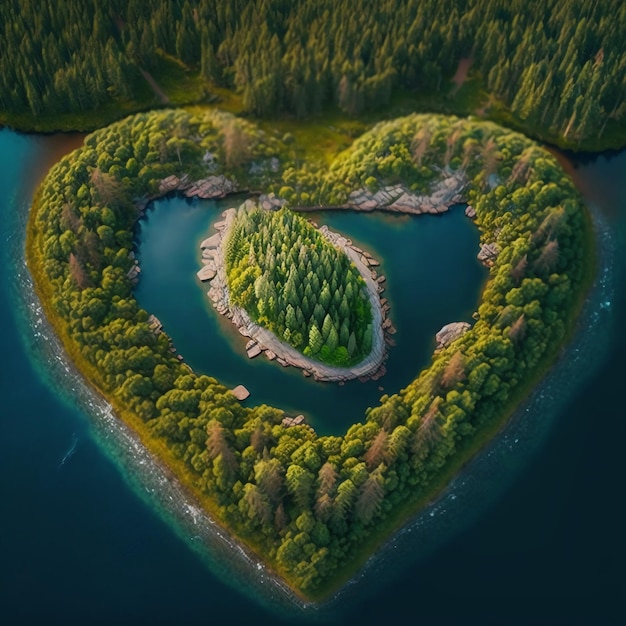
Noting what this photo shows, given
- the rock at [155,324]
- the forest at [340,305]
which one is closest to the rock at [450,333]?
the forest at [340,305]

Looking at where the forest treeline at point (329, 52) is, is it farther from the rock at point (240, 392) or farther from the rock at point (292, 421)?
the rock at point (292, 421)

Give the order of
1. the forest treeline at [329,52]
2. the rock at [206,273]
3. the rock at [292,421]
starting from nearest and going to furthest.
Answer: the rock at [292,421] → the rock at [206,273] → the forest treeline at [329,52]

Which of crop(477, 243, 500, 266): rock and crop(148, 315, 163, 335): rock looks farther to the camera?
crop(477, 243, 500, 266): rock

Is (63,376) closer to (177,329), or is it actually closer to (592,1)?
(177,329)

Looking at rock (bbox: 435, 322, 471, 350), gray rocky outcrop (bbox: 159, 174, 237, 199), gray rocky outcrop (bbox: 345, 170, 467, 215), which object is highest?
gray rocky outcrop (bbox: 345, 170, 467, 215)

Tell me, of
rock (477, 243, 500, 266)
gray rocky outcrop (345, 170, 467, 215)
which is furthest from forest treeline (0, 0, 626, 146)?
rock (477, 243, 500, 266)

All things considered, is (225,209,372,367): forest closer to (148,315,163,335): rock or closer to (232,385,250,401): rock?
(232,385,250,401): rock

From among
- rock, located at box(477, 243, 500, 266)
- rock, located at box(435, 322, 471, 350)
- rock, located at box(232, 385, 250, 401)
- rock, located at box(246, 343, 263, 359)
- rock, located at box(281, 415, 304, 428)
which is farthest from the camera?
rock, located at box(477, 243, 500, 266)
